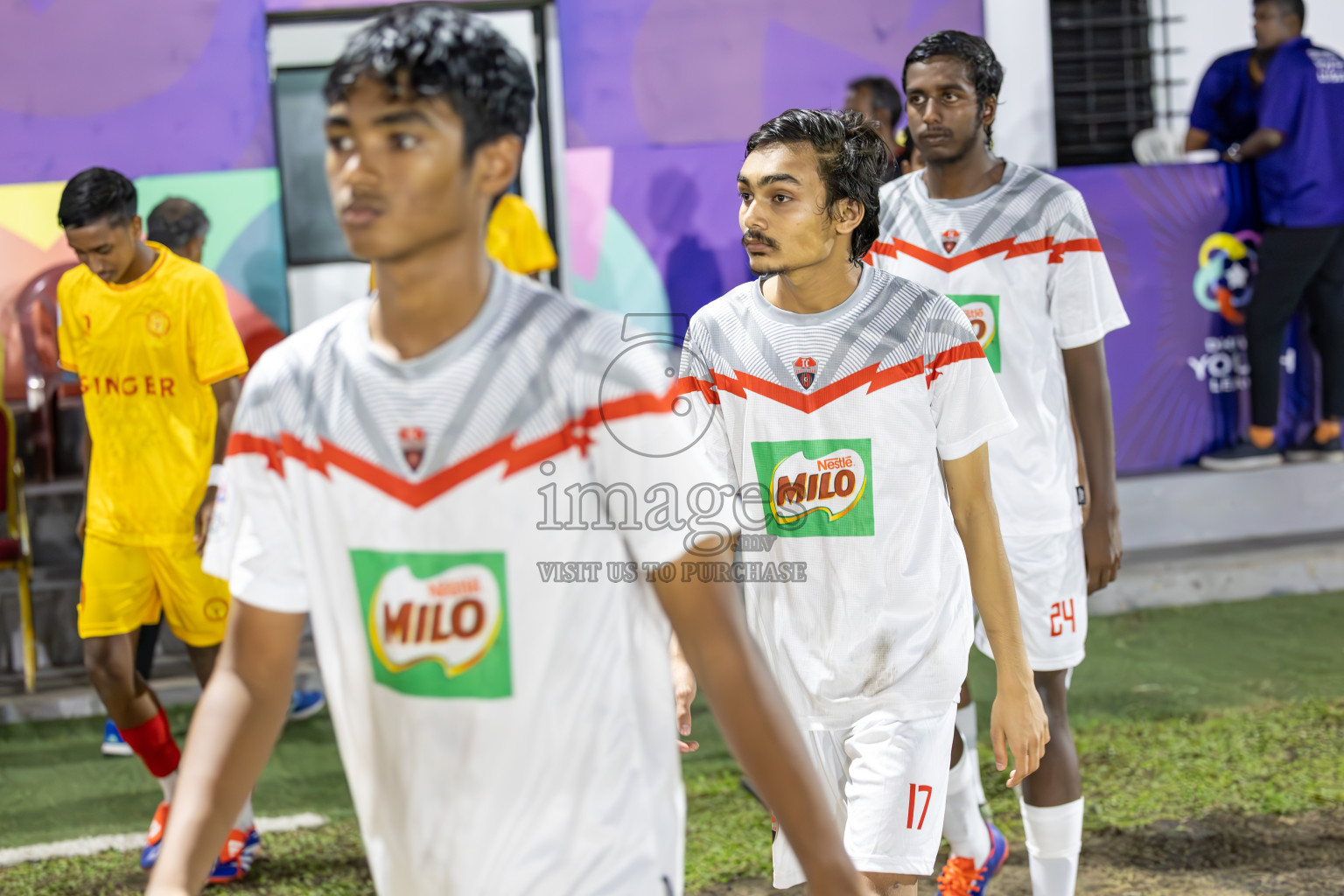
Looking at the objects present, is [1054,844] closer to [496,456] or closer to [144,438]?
[496,456]

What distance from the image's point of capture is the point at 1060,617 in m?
3.56

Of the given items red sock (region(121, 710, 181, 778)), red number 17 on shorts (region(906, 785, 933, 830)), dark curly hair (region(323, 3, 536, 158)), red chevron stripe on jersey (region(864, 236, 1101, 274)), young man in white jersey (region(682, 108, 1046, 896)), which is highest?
dark curly hair (region(323, 3, 536, 158))

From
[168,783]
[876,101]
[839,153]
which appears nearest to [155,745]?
[168,783]

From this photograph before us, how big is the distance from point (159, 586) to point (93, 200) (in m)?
1.25

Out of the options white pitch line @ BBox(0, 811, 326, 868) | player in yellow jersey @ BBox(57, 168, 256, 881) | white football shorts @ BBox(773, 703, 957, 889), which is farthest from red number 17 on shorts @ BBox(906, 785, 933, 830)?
white pitch line @ BBox(0, 811, 326, 868)

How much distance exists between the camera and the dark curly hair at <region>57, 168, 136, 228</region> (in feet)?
13.7

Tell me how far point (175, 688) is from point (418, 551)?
4.81 m

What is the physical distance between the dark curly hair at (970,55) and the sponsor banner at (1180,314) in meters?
4.19

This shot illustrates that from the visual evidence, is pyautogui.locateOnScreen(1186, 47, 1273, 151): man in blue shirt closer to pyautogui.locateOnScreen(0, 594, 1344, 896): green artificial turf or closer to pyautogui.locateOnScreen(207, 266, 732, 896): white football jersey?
pyautogui.locateOnScreen(0, 594, 1344, 896): green artificial turf

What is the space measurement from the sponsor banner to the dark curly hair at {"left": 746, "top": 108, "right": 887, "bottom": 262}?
518cm

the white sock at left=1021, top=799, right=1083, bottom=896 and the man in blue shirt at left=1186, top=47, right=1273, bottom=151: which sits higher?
the man in blue shirt at left=1186, top=47, right=1273, bottom=151

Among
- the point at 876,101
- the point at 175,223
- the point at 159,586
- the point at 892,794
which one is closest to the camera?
the point at 892,794

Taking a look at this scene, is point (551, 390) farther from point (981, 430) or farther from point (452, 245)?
point (981, 430)

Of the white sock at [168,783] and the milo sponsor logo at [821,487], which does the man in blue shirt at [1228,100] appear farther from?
the white sock at [168,783]
